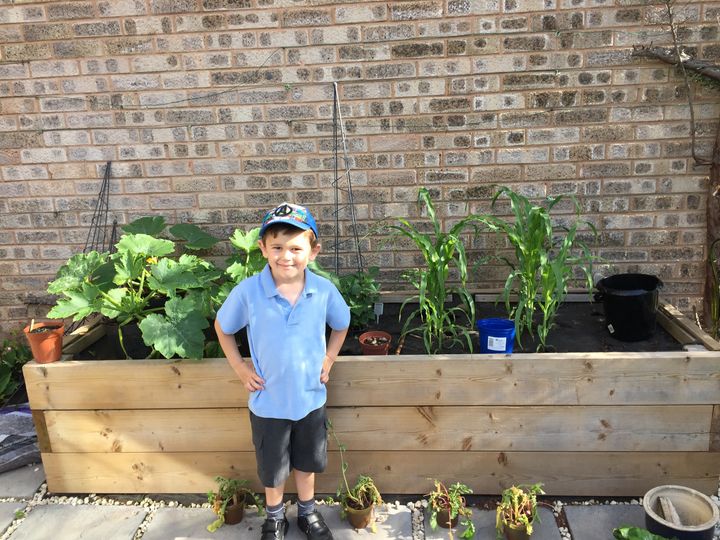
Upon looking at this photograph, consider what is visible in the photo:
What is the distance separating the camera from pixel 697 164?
2807 millimetres

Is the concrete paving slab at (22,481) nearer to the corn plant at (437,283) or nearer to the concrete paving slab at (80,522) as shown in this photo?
the concrete paving slab at (80,522)

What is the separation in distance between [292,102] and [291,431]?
164 cm

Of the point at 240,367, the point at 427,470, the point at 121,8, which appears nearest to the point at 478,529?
the point at 427,470

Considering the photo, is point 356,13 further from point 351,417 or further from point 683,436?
point 683,436

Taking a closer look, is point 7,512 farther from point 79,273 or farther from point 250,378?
point 250,378

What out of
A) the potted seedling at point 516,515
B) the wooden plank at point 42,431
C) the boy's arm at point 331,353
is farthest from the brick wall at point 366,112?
the potted seedling at point 516,515

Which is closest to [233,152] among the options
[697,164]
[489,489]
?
[489,489]

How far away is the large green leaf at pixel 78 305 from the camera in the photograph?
2264 mm

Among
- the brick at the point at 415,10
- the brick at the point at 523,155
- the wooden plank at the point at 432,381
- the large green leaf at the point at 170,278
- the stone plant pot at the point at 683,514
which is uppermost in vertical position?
the brick at the point at 415,10

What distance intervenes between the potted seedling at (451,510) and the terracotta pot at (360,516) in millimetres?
233

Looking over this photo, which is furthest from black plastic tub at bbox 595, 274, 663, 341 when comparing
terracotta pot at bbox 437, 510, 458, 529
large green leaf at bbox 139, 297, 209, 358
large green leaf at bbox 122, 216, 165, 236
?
large green leaf at bbox 122, 216, 165, 236

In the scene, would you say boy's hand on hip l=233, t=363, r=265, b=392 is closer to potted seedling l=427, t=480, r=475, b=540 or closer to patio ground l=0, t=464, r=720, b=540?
patio ground l=0, t=464, r=720, b=540

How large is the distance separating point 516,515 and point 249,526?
101 cm

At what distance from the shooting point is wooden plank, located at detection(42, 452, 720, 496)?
88.4 inches
